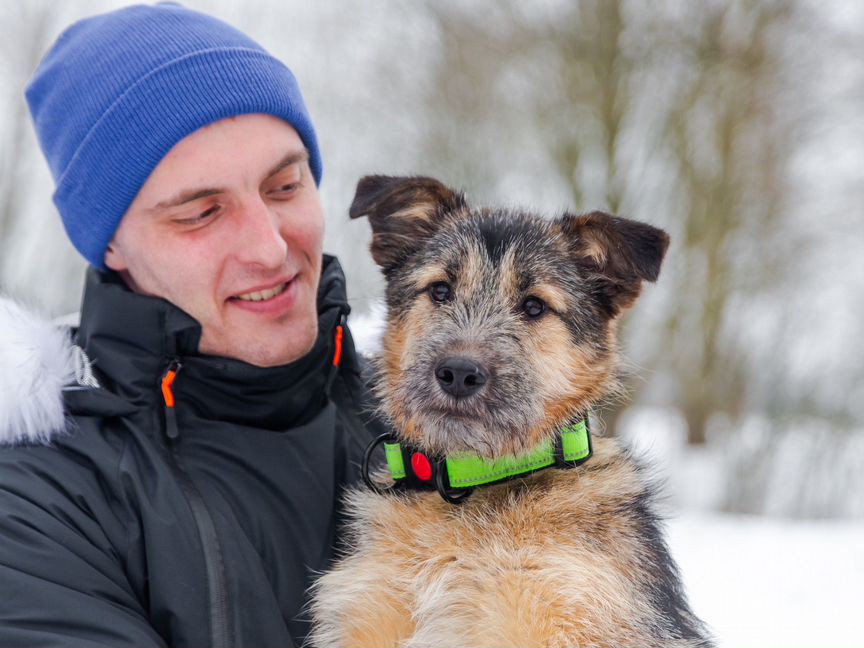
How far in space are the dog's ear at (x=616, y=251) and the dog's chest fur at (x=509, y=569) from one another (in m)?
0.73

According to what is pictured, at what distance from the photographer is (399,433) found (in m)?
3.17

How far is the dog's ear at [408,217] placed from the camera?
3.54 meters

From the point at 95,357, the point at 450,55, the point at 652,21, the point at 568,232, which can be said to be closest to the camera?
the point at 95,357

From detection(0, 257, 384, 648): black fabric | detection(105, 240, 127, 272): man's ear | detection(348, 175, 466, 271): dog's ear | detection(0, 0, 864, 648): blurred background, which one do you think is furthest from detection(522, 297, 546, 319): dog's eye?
detection(0, 0, 864, 648): blurred background

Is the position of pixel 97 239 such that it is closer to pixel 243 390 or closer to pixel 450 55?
pixel 243 390

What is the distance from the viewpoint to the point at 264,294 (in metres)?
3.21

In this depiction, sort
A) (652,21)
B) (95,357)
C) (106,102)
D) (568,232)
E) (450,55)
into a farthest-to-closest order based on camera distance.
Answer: (450,55), (652,21), (568,232), (106,102), (95,357)

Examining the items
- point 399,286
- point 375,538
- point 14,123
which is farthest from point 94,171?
point 14,123

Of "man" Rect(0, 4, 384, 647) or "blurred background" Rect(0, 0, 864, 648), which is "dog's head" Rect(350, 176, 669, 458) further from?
"blurred background" Rect(0, 0, 864, 648)

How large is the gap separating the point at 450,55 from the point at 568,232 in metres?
9.93

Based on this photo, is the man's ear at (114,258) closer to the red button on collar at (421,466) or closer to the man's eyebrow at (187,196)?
the man's eyebrow at (187,196)

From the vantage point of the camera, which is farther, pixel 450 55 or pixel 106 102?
pixel 450 55

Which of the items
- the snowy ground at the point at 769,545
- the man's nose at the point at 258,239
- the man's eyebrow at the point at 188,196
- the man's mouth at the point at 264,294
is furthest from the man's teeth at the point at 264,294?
the snowy ground at the point at 769,545

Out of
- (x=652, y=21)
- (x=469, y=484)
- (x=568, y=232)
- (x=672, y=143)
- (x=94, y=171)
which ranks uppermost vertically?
(x=652, y=21)
